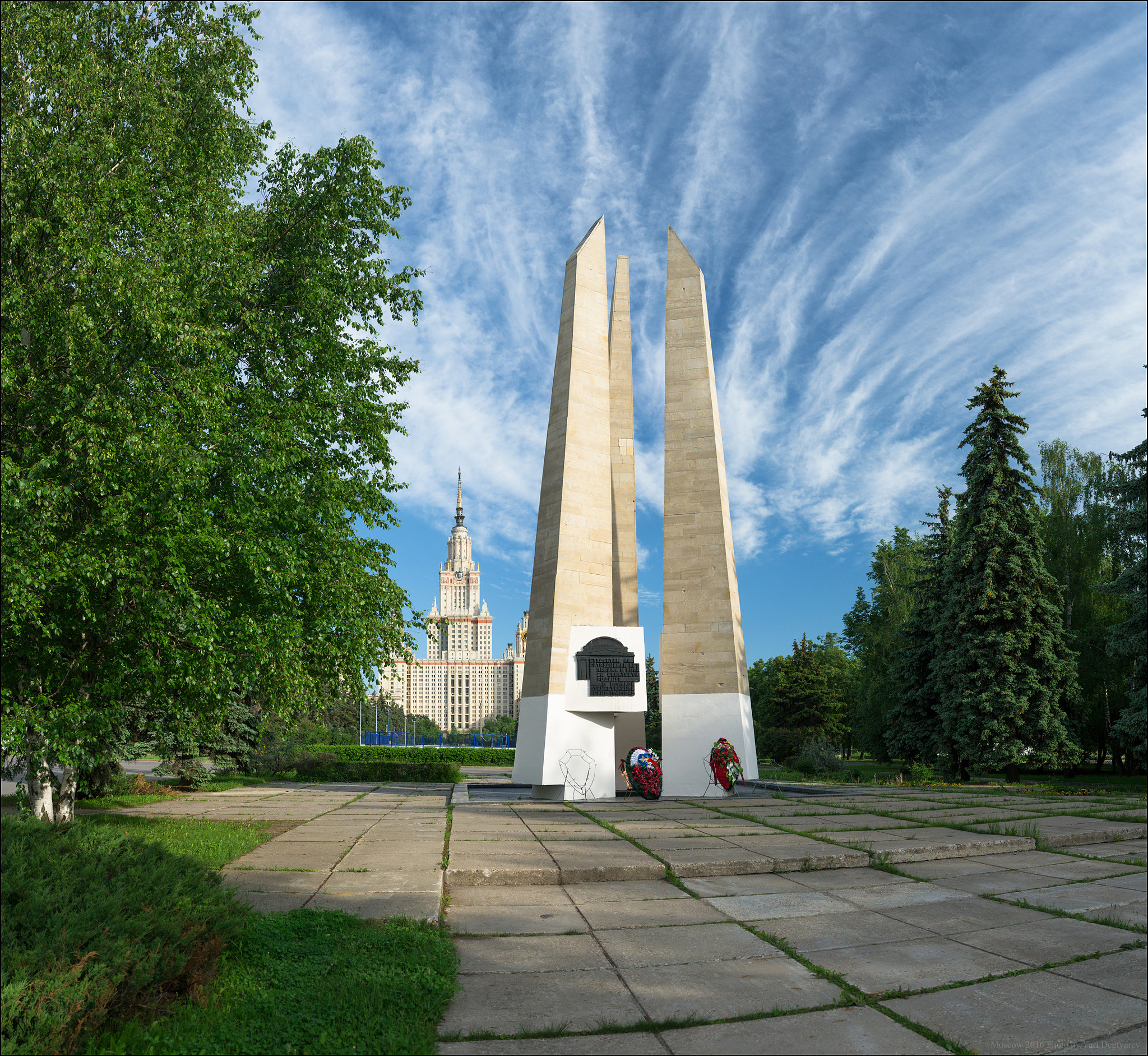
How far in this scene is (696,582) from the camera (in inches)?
706

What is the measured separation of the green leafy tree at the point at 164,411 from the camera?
770 centimetres

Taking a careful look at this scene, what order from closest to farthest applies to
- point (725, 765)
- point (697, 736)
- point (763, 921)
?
1. point (763, 921)
2. point (725, 765)
3. point (697, 736)

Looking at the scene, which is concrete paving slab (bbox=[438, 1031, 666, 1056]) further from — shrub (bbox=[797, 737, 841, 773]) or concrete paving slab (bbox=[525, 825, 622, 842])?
shrub (bbox=[797, 737, 841, 773])

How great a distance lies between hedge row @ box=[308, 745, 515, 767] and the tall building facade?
4382 inches

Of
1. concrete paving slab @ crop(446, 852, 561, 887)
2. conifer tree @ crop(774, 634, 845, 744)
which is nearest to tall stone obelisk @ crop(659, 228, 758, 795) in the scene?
concrete paving slab @ crop(446, 852, 561, 887)

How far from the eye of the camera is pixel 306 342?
432 inches

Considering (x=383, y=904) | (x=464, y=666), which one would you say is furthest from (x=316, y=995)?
(x=464, y=666)

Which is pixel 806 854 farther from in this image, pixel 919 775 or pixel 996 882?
pixel 919 775

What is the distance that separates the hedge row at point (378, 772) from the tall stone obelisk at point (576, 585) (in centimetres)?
995

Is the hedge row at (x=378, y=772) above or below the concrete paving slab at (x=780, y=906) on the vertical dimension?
below

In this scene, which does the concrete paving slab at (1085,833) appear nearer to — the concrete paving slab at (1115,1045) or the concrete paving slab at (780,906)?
the concrete paving slab at (780,906)

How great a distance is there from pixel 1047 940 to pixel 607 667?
38.2 feet

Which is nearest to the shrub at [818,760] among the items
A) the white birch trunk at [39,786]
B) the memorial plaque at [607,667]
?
the memorial plaque at [607,667]

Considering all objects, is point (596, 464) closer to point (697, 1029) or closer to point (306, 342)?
point (306, 342)
